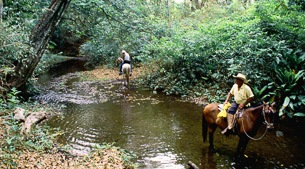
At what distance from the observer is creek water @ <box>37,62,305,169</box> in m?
6.59

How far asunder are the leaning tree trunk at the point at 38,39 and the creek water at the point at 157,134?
5.97ft

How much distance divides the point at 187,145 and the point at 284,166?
262 centimetres

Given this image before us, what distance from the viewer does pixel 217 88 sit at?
40.4 feet

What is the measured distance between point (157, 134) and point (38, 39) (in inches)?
298

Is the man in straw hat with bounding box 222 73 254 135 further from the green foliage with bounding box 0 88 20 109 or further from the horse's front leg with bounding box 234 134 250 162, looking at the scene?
the green foliage with bounding box 0 88 20 109

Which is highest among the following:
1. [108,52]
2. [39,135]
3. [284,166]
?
[108,52]

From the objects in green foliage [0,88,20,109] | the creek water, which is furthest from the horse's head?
green foliage [0,88,20,109]

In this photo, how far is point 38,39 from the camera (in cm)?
1171

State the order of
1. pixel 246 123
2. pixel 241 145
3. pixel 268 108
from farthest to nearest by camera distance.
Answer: pixel 241 145, pixel 246 123, pixel 268 108

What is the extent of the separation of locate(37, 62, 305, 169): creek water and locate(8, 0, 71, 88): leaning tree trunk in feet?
5.97

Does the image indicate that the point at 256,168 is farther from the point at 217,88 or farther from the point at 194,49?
the point at 194,49

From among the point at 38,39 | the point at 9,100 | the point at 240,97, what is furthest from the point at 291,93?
the point at 38,39

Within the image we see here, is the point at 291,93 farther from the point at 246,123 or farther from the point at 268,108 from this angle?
the point at 268,108

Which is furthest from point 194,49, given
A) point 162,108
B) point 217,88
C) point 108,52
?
point 108,52
